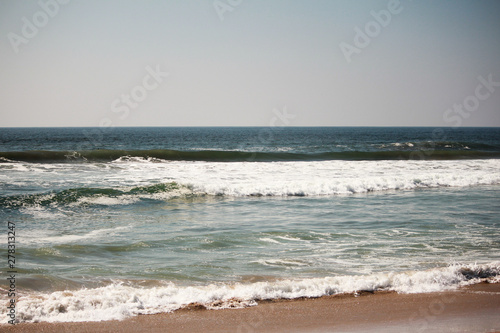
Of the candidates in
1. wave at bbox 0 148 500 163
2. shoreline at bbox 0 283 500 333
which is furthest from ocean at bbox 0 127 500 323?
wave at bbox 0 148 500 163

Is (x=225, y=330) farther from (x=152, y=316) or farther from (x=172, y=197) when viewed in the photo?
(x=172, y=197)

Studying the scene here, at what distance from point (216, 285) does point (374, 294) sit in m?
2.26

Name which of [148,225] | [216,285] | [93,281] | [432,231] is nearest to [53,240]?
[148,225]

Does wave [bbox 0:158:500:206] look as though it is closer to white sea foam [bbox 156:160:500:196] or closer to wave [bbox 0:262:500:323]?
white sea foam [bbox 156:160:500:196]

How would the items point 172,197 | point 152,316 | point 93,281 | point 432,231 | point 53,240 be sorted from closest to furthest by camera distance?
point 152,316, point 93,281, point 53,240, point 432,231, point 172,197

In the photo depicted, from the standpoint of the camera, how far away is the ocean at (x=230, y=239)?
5703 mm

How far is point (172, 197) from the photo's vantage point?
15078 millimetres

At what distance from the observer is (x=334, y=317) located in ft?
16.4

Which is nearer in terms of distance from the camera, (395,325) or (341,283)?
(395,325)

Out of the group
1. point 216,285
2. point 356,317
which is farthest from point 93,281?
point 356,317

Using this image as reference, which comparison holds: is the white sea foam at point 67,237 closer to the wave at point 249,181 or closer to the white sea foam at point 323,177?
the wave at point 249,181

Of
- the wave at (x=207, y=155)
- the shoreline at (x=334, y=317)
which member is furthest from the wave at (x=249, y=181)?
the shoreline at (x=334, y=317)

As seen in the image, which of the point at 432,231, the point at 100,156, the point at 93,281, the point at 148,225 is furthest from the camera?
the point at 100,156

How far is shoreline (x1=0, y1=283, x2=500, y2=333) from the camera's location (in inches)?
185
